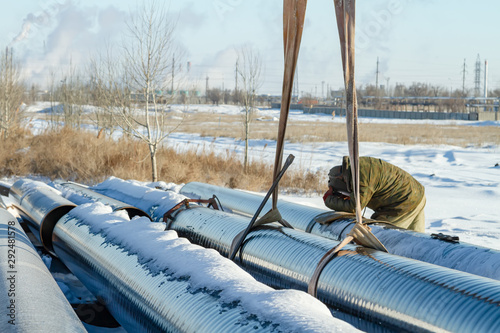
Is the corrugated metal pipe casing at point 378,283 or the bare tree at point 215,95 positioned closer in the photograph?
the corrugated metal pipe casing at point 378,283

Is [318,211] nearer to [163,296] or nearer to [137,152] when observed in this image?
[163,296]

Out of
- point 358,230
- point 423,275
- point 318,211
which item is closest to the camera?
point 423,275

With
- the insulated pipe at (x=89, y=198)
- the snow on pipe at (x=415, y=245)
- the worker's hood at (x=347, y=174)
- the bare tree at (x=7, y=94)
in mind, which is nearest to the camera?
the snow on pipe at (x=415, y=245)

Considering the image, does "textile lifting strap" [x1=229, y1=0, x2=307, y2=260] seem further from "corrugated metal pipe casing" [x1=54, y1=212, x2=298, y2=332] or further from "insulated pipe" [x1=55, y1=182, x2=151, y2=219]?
"insulated pipe" [x1=55, y1=182, x2=151, y2=219]

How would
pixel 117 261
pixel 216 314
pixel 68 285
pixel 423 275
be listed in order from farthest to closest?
pixel 68 285 < pixel 117 261 < pixel 423 275 < pixel 216 314

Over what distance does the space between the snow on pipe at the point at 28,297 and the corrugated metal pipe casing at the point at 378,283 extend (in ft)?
4.08

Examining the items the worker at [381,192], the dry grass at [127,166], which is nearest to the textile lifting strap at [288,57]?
the worker at [381,192]

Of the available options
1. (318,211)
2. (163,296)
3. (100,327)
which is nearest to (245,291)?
(163,296)

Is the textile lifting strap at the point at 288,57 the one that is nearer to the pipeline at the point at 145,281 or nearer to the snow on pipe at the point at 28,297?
the pipeline at the point at 145,281

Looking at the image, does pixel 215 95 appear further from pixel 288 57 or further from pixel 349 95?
pixel 349 95

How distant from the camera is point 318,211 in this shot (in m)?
4.57

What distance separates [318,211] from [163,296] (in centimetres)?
241

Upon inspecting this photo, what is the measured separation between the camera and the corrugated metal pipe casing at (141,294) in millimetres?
2053

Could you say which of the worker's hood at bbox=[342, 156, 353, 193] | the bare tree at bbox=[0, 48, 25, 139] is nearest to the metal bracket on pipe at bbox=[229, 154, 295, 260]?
the worker's hood at bbox=[342, 156, 353, 193]
